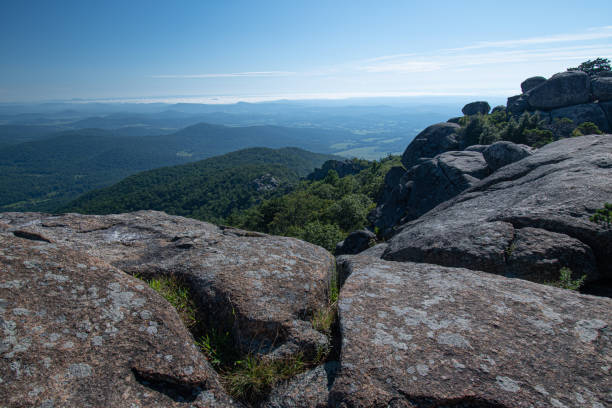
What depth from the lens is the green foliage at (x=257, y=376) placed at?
11.5 feet

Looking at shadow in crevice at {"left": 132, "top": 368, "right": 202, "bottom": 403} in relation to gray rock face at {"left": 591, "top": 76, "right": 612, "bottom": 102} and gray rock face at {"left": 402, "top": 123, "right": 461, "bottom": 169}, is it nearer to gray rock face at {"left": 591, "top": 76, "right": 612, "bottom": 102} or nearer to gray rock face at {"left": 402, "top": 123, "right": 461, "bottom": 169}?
gray rock face at {"left": 402, "top": 123, "right": 461, "bottom": 169}

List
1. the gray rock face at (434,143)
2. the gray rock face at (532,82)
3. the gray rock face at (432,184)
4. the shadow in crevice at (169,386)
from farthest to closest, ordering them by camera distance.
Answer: the gray rock face at (532,82)
the gray rock face at (434,143)
the gray rock face at (432,184)
the shadow in crevice at (169,386)

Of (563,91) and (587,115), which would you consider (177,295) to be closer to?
(587,115)

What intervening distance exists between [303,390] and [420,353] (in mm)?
1542

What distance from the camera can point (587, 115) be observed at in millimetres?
33438

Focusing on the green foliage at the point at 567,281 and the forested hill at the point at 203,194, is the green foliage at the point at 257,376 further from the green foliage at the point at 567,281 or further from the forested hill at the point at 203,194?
the forested hill at the point at 203,194

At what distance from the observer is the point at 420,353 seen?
3.43 meters

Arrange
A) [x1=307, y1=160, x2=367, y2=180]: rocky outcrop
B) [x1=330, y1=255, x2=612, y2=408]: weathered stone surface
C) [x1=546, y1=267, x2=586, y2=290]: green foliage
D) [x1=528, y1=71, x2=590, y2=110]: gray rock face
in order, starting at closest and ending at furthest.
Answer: [x1=330, y1=255, x2=612, y2=408]: weathered stone surface → [x1=546, y1=267, x2=586, y2=290]: green foliage → [x1=528, y1=71, x2=590, y2=110]: gray rock face → [x1=307, y1=160, x2=367, y2=180]: rocky outcrop

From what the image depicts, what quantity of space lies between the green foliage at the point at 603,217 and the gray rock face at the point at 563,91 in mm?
43388

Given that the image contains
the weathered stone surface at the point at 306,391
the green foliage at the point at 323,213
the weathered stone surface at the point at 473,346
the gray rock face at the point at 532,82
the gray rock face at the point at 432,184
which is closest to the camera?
the weathered stone surface at the point at 473,346

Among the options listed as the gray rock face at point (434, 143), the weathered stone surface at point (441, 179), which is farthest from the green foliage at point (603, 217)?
the gray rock face at point (434, 143)

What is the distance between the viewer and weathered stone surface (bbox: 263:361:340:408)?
3383mm

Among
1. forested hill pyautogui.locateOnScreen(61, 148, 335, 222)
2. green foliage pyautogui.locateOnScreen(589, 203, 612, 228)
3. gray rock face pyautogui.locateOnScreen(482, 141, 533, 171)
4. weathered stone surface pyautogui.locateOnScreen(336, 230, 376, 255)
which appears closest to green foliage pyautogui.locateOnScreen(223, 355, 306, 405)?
green foliage pyautogui.locateOnScreen(589, 203, 612, 228)

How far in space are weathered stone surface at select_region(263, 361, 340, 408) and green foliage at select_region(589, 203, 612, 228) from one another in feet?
21.9
